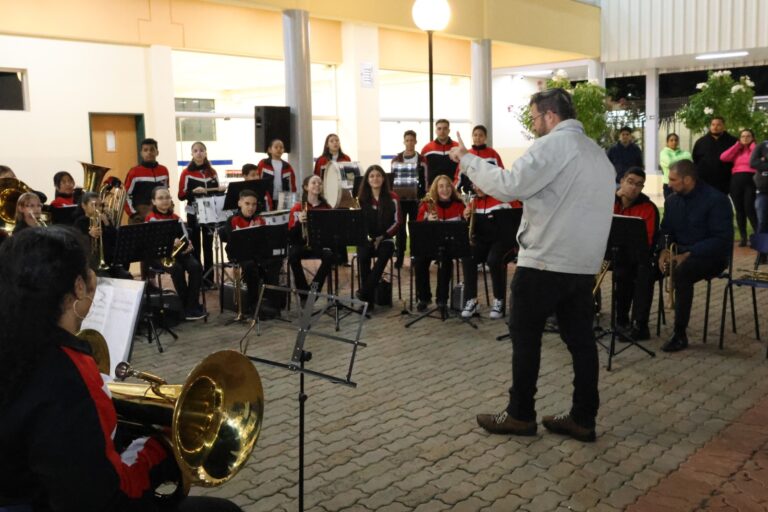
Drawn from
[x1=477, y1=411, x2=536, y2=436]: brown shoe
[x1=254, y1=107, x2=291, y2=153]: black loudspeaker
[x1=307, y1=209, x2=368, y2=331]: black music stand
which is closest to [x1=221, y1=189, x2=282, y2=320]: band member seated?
[x1=307, y1=209, x2=368, y2=331]: black music stand

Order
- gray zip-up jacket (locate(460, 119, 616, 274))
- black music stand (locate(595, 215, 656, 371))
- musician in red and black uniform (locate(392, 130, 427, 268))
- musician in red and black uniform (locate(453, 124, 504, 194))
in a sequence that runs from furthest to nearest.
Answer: musician in red and black uniform (locate(392, 130, 427, 268)) → musician in red and black uniform (locate(453, 124, 504, 194)) → black music stand (locate(595, 215, 656, 371)) → gray zip-up jacket (locate(460, 119, 616, 274))

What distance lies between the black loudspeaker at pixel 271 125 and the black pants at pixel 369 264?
3174 mm

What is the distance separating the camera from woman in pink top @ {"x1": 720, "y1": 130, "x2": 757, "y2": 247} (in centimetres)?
1222

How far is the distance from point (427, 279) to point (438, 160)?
3.07m

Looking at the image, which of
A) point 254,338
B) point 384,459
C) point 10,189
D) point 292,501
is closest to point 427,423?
point 384,459

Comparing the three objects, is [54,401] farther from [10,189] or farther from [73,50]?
[73,50]

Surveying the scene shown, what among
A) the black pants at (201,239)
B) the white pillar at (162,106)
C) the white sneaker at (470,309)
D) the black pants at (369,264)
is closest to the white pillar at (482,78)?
the white pillar at (162,106)

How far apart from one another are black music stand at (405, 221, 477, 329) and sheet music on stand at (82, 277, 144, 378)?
377 cm

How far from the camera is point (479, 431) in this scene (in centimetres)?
497

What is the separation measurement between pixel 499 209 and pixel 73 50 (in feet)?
27.5

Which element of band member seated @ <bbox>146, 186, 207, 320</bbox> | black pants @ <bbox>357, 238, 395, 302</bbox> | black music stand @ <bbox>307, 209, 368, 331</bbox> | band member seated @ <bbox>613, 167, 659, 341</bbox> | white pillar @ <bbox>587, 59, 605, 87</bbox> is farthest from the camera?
white pillar @ <bbox>587, 59, 605, 87</bbox>

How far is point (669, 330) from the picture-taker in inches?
297

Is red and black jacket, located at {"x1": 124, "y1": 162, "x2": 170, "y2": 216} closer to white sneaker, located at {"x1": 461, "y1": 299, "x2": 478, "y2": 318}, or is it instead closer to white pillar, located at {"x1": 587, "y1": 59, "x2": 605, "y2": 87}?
white sneaker, located at {"x1": 461, "y1": 299, "x2": 478, "y2": 318}

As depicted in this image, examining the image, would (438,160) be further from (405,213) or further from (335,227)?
(335,227)
